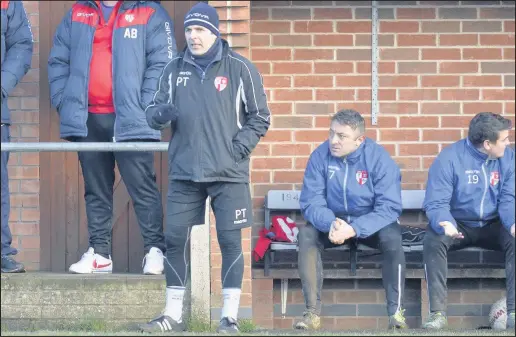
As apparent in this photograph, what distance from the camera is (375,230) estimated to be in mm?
7629

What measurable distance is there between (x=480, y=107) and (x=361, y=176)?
1430 mm

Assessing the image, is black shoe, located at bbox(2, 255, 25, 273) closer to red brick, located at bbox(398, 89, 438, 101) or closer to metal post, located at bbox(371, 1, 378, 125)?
metal post, located at bbox(371, 1, 378, 125)

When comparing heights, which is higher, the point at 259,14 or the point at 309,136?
the point at 259,14

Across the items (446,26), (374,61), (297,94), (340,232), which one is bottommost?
(340,232)

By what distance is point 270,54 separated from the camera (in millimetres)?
8664

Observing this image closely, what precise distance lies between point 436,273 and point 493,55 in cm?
194

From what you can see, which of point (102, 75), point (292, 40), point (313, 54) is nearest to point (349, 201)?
point (313, 54)

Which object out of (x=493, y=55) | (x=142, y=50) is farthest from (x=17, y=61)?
(x=493, y=55)

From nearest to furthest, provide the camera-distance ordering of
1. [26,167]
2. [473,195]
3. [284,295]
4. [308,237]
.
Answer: [308,237] → [473,195] → [284,295] → [26,167]

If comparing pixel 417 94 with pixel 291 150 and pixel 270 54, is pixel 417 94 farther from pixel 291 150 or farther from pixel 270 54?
pixel 270 54

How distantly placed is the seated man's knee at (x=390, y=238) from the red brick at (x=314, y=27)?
1698 mm

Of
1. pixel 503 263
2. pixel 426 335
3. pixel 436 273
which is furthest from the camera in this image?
pixel 503 263

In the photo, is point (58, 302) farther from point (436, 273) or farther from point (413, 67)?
point (413, 67)

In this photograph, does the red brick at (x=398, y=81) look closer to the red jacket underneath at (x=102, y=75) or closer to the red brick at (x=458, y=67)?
the red brick at (x=458, y=67)
